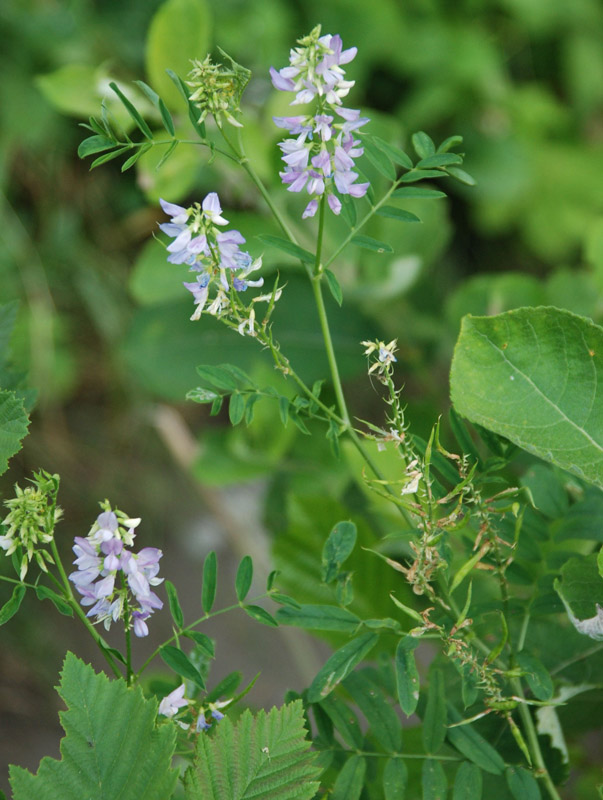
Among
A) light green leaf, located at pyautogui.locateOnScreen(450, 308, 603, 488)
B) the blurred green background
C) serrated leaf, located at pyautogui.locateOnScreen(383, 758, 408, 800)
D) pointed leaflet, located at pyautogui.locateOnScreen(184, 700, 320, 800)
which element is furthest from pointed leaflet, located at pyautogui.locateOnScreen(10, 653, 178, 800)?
the blurred green background

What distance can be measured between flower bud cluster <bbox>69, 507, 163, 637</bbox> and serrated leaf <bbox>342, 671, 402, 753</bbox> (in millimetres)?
144

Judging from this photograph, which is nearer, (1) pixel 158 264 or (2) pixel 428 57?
(1) pixel 158 264

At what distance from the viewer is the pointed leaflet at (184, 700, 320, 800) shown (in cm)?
36

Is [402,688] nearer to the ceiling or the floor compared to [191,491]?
nearer to the ceiling

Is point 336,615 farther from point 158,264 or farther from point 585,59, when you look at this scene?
point 585,59

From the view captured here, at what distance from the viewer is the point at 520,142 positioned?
5.23 feet

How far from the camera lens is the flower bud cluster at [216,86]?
352 mm

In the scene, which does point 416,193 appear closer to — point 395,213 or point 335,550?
point 395,213

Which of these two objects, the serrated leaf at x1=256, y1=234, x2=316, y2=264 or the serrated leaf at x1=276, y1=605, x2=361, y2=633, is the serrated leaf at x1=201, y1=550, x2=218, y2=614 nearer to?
the serrated leaf at x1=276, y1=605, x2=361, y2=633

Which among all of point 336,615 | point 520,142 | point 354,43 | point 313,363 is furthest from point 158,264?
point 520,142

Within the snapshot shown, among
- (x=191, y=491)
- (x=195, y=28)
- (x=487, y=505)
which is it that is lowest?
(x=191, y=491)

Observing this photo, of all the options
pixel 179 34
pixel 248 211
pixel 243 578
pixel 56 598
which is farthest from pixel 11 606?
pixel 248 211

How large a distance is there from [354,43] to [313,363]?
0.72m

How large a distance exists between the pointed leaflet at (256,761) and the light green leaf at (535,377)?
0.18 metres
